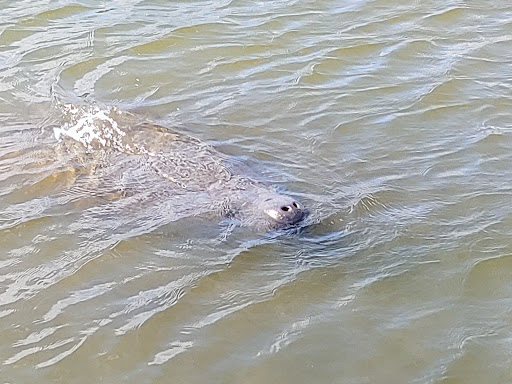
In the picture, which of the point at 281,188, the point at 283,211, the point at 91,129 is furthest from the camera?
the point at 91,129

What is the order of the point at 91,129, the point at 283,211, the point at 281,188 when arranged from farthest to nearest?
the point at 91,129 < the point at 281,188 < the point at 283,211

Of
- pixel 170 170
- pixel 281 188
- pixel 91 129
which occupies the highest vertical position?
pixel 91 129

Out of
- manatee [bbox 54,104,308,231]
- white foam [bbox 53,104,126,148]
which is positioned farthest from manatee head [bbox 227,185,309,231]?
white foam [bbox 53,104,126,148]

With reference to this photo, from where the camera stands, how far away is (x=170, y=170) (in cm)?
568

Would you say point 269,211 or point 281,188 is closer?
point 269,211

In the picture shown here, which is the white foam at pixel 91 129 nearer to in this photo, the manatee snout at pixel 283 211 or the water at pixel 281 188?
the water at pixel 281 188

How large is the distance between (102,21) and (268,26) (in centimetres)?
175

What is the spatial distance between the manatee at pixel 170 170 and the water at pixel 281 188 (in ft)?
0.39

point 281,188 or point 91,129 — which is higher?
point 91,129

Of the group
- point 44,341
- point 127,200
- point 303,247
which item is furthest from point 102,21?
point 44,341

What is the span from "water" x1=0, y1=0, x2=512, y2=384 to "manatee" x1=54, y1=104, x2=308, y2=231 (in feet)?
0.39

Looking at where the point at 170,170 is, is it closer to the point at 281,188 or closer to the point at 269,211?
the point at 281,188

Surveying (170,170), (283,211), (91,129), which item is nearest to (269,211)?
(283,211)

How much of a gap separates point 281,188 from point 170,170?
2.57 feet
